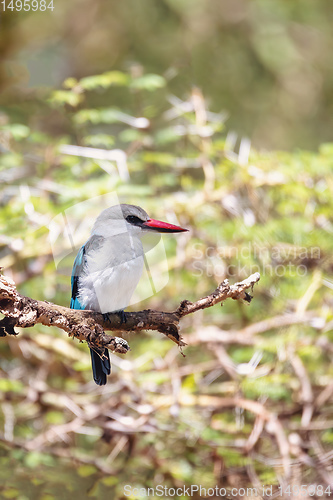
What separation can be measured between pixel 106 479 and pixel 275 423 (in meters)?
1.12

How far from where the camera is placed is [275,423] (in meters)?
3.34

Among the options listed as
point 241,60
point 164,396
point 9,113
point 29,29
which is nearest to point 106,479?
point 164,396

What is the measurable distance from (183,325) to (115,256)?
7.98 feet

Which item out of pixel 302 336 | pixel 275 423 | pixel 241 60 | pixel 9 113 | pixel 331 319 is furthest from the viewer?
pixel 241 60

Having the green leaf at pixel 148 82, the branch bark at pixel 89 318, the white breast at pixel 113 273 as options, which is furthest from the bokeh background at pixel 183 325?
the branch bark at pixel 89 318

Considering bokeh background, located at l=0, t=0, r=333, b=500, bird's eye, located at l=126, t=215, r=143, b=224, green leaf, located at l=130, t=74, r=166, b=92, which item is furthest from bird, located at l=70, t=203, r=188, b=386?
green leaf, located at l=130, t=74, r=166, b=92

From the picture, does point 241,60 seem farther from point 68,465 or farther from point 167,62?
point 68,465

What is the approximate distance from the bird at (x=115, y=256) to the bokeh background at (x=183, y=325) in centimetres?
146

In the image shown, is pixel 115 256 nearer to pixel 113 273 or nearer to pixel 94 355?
pixel 113 273

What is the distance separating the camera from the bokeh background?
11.4 ft

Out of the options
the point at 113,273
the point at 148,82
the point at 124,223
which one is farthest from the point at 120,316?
the point at 148,82

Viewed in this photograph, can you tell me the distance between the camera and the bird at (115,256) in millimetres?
1611

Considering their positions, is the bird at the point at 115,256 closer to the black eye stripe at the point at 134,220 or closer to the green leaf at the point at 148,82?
the black eye stripe at the point at 134,220

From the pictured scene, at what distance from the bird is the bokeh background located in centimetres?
146
